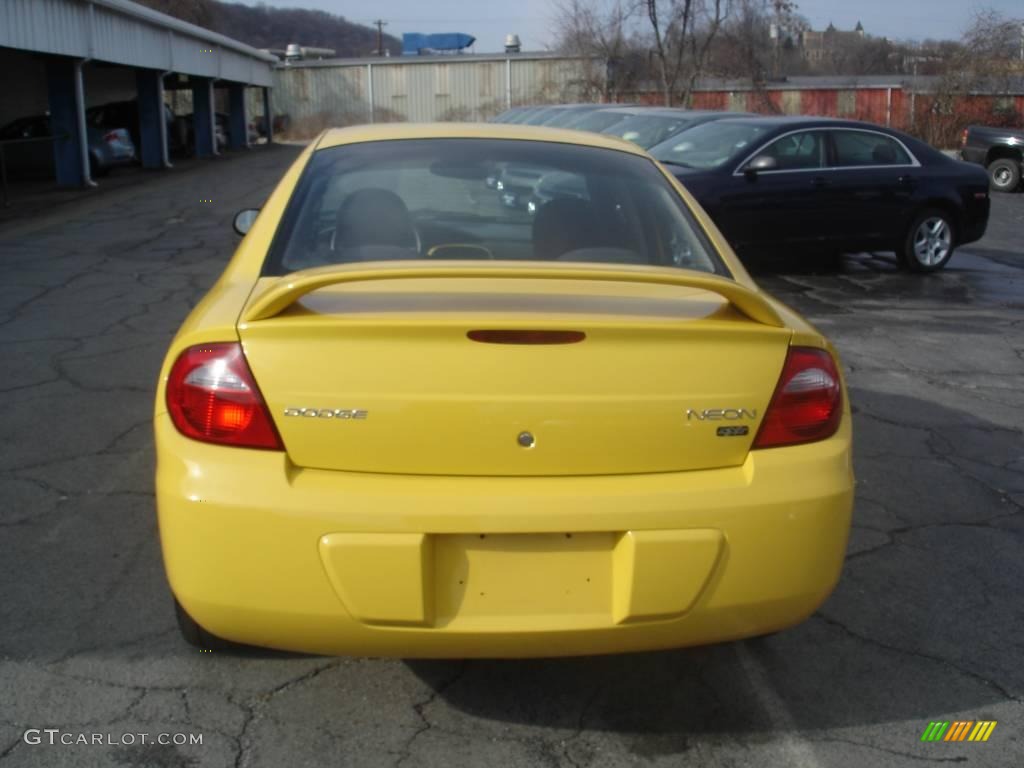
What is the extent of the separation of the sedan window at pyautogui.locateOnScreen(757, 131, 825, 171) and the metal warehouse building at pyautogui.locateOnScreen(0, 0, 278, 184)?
1040cm

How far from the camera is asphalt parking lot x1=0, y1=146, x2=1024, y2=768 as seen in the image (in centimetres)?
279

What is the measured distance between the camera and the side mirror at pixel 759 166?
10172 mm

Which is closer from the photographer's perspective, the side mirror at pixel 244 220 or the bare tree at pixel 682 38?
the side mirror at pixel 244 220

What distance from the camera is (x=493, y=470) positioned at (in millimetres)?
2516

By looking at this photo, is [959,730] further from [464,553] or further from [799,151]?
[799,151]

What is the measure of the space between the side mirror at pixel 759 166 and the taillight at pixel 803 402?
7769mm

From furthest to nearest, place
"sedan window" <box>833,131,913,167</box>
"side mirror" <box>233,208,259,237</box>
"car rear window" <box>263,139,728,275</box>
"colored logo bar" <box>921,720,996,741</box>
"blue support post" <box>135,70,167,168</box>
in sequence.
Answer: "blue support post" <box>135,70,167,168</box>, "sedan window" <box>833,131,913,167</box>, "side mirror" <box>233,208,259,237</box>, "car rear window" <box>263,139,728,275</box>, "colored logo bar" <box>921,720,996,741</box>

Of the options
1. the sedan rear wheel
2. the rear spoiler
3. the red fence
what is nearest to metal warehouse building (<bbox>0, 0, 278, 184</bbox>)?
the sedan rear wheel

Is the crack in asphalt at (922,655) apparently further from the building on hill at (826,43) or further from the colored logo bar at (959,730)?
the building on hill at (826,43)

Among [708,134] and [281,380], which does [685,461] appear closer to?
[281,380]

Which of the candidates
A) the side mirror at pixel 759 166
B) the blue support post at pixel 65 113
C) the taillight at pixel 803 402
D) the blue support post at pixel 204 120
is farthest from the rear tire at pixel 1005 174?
the taillight at pixel 803 402

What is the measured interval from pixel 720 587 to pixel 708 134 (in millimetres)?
9564

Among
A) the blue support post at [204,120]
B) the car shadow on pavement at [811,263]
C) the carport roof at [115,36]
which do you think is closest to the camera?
the car shadow on pavement at [811,263]

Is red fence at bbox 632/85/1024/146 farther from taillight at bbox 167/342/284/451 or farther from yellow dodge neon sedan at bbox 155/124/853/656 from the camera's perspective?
taillight at bbox 167/342/284/451
